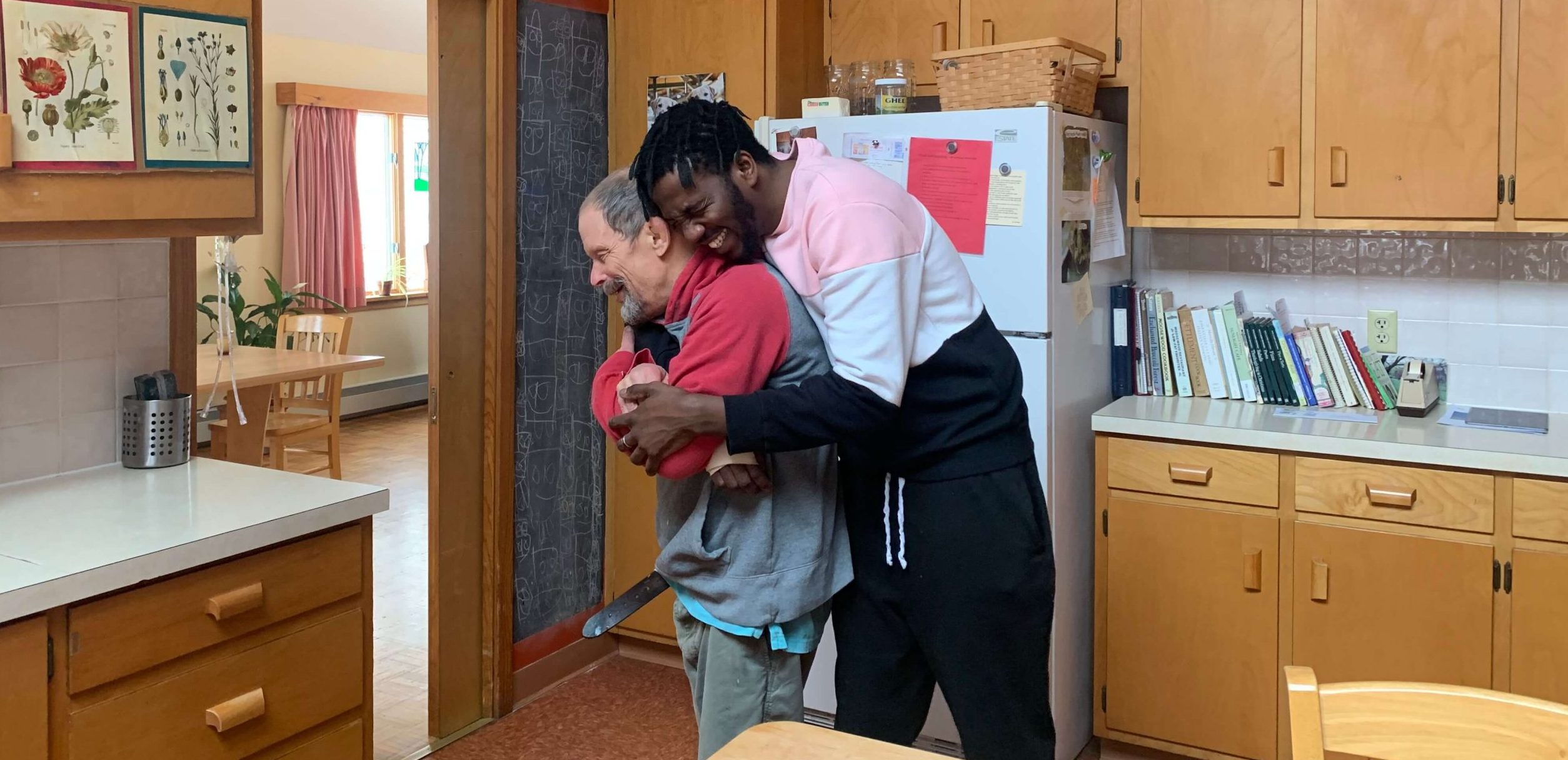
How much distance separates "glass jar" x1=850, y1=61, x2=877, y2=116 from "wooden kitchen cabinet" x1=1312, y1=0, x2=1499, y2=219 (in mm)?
1037

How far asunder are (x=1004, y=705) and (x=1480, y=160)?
176cm

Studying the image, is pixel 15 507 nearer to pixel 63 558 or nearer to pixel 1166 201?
pixel 63 558

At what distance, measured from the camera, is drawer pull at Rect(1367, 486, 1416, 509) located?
2604 mm

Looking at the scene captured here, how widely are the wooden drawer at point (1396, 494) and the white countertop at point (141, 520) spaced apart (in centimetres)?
193

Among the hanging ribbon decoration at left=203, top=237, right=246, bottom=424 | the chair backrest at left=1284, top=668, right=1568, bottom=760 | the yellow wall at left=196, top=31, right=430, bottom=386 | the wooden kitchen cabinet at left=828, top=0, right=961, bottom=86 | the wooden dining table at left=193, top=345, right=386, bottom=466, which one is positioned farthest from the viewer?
the yellow wall at left=196, top=31, right=430, bottom=386

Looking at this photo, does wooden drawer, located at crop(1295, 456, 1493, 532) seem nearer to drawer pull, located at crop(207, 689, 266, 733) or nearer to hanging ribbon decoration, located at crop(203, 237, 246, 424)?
drawer pull, located at crop(207, 689, 266, 733)

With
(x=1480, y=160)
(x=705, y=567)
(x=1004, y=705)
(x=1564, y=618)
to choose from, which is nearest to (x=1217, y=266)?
(x=1480, y=160)

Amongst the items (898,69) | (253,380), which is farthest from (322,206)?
(898,69)

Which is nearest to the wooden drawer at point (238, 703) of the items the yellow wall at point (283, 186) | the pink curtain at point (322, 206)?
the yellow wall at point (283, 186)

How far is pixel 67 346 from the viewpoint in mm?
2297

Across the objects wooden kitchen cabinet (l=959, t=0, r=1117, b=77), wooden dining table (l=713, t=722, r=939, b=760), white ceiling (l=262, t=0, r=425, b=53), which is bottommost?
wooden dining table (l=713, t=722, r=939, b=760)

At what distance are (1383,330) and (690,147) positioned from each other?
227cm

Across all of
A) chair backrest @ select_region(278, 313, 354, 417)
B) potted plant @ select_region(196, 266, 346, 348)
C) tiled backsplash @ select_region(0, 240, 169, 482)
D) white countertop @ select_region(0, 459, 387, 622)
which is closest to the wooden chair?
chair backrest @ select_region(278, 313, 354, 417)

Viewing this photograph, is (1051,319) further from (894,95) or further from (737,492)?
(737,492)
